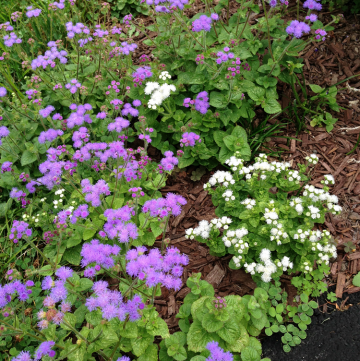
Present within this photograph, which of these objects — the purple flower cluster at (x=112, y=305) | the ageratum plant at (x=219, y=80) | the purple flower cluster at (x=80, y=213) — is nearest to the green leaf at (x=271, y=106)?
the ageratum plant at (x=219, y=80)

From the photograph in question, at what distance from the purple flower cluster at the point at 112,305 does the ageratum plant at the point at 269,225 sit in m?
0.86

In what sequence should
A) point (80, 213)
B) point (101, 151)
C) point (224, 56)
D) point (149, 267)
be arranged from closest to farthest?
point (149, 267), point (80, 213), point (224, 56), point (101, 151)

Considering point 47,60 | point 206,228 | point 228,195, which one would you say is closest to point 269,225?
point 228,195

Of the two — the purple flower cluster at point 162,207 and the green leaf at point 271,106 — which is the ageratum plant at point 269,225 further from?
the green leaf at point 271,106

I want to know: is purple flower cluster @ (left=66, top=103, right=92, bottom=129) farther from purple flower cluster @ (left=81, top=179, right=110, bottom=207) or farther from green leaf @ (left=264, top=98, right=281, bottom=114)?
green leaf @ (left=264, top=98, right=281, bottom=114)

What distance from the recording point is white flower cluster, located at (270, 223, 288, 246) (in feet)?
8.24

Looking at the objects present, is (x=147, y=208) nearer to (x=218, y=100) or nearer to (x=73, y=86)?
→ (x=218, y=100)

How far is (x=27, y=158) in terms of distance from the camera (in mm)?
3488

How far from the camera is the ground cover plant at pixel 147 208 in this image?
2.26 meters

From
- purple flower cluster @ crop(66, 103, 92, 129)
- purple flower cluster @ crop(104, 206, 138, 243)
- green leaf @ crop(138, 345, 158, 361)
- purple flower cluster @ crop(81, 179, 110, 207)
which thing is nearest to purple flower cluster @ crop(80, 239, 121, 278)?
purple flower cluster @ crop(104, 206, 138, 243)

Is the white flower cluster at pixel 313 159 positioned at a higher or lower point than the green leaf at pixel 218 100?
lower

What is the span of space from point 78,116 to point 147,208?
4.68ft

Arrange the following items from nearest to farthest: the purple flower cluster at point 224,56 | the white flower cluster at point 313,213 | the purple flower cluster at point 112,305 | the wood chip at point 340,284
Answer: the purple flower cluster at point 112,305 → the white flower cluster at point 313,213 → the wood chip at point 340,284 → the purple flower cluster at point 224,56

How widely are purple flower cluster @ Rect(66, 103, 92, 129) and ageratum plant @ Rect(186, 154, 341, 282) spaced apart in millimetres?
1520
